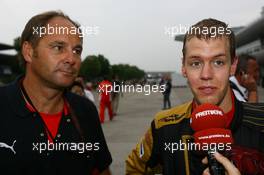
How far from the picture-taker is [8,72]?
74.7m

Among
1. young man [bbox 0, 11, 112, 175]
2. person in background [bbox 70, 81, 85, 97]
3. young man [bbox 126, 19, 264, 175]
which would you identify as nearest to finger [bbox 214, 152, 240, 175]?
young man [bbox 126, 19, 264, 175]

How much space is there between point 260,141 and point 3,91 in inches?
65.9

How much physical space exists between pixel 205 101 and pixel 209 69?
190 mm

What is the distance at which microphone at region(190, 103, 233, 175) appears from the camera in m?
1.85

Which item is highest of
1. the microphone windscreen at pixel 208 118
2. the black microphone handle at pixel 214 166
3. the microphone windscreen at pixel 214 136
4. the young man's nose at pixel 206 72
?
the young man's nose at pixel 206 72

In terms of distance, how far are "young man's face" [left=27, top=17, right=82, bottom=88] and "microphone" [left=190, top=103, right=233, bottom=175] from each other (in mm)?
1000

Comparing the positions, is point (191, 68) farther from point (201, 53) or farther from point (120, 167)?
point (120, 167)

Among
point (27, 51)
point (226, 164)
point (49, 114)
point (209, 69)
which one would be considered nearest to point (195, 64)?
point (209, 69)

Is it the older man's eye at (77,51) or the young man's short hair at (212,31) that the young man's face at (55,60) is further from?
the young man's short hair at (212,31)

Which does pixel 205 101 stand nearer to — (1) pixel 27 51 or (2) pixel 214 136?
(2) pixel 214 136

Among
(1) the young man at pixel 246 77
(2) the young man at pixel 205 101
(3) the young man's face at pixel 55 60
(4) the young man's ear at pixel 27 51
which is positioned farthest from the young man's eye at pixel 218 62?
(1) the young man at pixel 246 77

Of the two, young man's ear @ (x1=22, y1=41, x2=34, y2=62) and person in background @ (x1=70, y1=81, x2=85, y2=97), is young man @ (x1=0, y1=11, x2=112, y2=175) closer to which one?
young man's ear @ (x1=22, y1=41, x2=34, y2=62)

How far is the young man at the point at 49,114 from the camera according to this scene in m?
2.56

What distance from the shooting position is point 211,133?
6.59 feet
